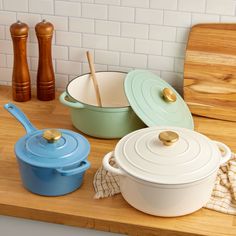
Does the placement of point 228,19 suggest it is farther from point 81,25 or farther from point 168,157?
point 168,157

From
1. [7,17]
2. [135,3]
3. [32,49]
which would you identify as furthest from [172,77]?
[7,17]

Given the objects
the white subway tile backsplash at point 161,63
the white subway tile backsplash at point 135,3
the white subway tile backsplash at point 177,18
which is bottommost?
the white subway tile backsplash at point 161,63

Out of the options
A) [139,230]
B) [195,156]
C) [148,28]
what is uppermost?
[148,28]

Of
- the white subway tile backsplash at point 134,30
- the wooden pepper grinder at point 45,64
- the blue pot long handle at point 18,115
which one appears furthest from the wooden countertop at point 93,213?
the white subway tile backsplash at point 134,30

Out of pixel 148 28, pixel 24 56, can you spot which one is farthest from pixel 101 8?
pixel 24 56

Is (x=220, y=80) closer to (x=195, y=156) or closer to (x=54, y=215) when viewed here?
(x=195, y=156)

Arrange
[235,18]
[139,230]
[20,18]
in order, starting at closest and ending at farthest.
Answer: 1. [139,230]
2. [235,18]
3. [20,18]

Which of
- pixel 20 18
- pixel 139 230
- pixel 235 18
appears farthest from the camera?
pixel 20 18

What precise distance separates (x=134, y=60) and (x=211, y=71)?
27 centimetres

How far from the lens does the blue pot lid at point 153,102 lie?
1.79 metres

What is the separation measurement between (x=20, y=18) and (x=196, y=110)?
2.24 ft

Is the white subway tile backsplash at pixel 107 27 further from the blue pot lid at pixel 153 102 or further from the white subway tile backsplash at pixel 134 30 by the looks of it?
the blue pot lid at pixel 153 102

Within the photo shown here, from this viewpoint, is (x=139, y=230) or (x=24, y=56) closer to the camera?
(x=139, y=230)

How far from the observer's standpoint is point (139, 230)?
4.99ft
